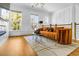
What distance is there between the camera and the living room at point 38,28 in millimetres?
2619

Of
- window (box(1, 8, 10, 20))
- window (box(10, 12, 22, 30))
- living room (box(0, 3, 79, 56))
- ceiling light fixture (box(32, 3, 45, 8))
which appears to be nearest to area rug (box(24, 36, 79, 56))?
living room (box(0, 3, 79, 56))

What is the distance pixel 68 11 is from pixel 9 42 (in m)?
1.73

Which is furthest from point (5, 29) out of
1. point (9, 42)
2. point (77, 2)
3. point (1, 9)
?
point (77, 2)

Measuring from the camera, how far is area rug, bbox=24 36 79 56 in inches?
105

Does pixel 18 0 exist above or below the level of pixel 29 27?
above

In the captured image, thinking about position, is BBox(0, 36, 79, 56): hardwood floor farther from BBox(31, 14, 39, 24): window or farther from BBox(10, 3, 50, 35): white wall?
BBox(31, 14, 39, 24): window

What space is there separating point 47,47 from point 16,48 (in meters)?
0.82

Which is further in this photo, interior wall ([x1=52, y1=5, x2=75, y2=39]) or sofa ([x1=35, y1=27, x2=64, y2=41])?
sofa ([x1=35, y1=27, x2=64, y2=41])

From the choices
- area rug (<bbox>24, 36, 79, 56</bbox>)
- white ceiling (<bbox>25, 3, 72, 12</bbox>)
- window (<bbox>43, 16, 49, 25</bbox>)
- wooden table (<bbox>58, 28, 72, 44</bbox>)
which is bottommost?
area rug (<bbox>24, 36, 79, 56</bbox>)

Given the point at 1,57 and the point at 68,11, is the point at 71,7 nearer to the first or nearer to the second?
the point at 68,11

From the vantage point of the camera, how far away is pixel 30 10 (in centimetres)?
270

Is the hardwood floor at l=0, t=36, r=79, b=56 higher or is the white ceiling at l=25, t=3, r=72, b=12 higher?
the white ceiling at l=25, t=3, r=72, b=12

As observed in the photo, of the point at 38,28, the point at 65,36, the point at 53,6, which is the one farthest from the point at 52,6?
the point at 65,36

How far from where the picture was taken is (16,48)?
2613 millimetres
